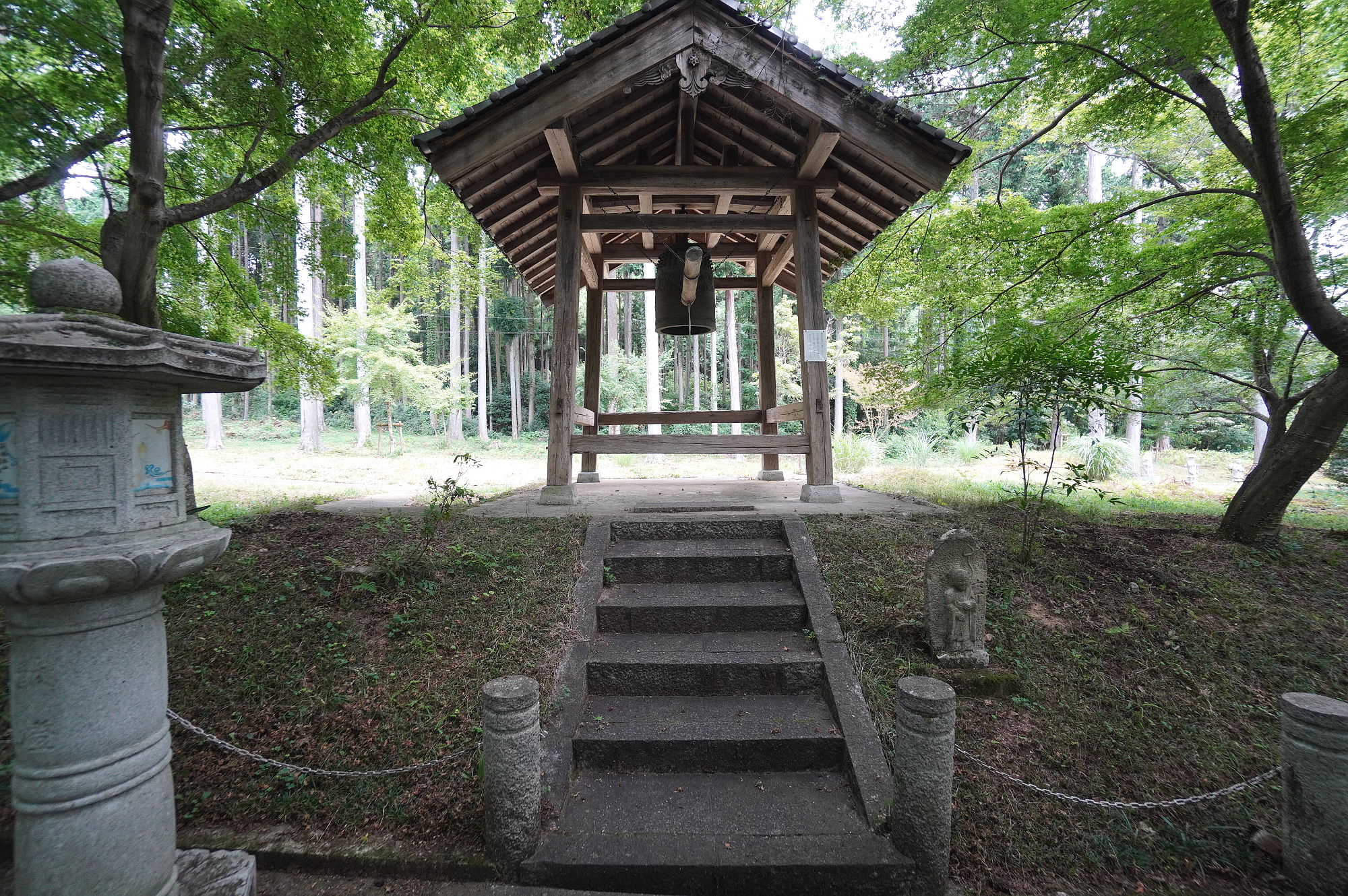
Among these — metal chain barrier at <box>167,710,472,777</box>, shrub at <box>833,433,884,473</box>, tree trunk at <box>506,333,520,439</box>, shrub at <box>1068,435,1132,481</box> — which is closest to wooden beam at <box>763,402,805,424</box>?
shrub at <box>833,433,884,473</box>

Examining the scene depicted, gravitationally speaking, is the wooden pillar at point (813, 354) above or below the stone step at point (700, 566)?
above

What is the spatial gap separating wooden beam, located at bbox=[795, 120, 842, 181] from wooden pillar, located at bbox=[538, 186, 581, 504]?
2.18 metres

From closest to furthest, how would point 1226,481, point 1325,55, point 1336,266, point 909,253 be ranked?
point 1325,55 < point 1336,266 < point 909,253 < point 1226,481

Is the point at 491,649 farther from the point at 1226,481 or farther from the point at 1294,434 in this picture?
the point at 1226,481

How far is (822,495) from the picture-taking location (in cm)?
538

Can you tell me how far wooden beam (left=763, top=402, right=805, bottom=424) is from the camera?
237 inches

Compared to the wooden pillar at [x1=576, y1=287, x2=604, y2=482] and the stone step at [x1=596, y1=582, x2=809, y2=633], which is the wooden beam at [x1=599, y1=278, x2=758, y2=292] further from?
the stone step at [x1=596, y1=582, x2=809, y2=633]

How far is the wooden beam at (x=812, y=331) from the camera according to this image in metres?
5.41

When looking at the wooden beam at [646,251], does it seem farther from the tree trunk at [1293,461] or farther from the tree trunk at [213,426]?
the tree trunk at [213,426]

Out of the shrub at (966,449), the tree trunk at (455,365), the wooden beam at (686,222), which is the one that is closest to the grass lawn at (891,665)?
the wooden beam at (686,222)

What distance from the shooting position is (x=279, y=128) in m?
4.80

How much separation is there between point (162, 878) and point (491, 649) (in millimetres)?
1504

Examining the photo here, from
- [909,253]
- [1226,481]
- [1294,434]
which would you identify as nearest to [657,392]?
[909,253]

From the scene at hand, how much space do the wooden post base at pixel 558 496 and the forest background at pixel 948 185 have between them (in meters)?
2.93
